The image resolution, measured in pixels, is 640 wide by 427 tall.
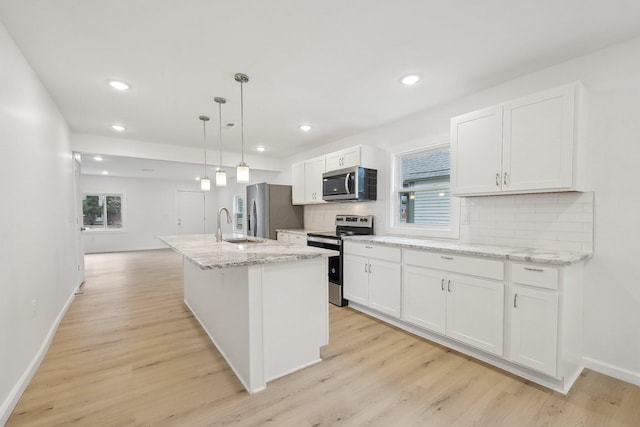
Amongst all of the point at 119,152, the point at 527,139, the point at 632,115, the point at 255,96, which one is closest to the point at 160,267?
the point at 119,152

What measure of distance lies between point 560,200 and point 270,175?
222 inches

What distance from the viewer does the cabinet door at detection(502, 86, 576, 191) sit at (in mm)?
2023

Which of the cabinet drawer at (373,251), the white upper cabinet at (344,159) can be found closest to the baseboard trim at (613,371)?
the cabinet drawer at (373,251)

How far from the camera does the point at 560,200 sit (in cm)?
227

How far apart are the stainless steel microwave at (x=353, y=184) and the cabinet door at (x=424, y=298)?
1.26 m

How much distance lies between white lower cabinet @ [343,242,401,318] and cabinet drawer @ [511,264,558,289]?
1042 millimetres

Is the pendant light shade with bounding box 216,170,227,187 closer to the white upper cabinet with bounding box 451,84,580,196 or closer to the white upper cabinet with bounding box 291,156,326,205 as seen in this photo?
the white upper cabinet with bounding box 291,156,326,205

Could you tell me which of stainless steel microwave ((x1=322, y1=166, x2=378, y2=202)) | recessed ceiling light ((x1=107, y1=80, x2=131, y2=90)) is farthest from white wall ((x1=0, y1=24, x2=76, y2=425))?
stainless steel microwave ((x1=322, y1=166, x2=378, y2=202))

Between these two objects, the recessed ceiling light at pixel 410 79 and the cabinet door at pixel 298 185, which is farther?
the cabinet door at pixel 298 185

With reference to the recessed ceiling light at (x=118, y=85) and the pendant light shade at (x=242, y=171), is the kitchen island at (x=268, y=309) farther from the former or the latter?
the recessed ceiling light at (x=118, y=85)

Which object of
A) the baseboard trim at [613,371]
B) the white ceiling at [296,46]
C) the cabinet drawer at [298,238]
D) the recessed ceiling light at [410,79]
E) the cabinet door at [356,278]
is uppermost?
the white ceiling at [296,46]

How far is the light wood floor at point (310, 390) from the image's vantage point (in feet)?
5.45

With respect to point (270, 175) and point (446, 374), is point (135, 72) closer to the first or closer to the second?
point (446, 374)

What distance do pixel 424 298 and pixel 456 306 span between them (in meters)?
0.30
